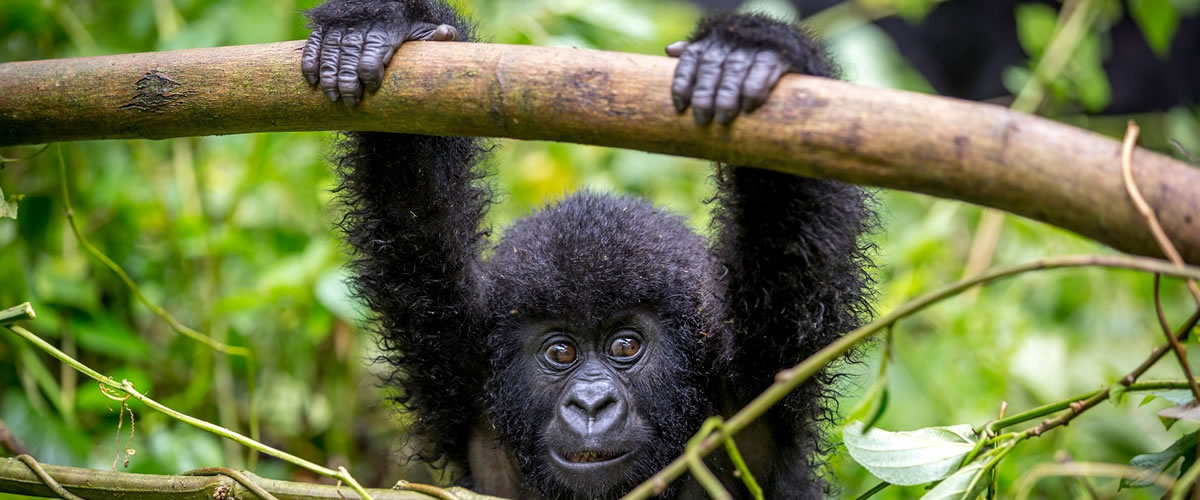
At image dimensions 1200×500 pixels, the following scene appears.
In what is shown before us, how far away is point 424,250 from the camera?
3084 millimetres

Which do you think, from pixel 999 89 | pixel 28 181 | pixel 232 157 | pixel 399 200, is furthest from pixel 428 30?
pixel 999 89

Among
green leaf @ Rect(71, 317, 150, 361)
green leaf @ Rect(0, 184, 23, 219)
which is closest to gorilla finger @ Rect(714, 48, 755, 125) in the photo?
green leaf @ Rect(0, 184, 23, 219)

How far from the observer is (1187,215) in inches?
64.4

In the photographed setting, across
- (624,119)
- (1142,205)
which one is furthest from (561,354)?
(1142,205)

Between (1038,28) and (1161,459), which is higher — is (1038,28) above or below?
below

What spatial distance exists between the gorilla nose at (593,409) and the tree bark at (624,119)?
1.10 metres

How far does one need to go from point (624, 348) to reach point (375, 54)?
1305 mm

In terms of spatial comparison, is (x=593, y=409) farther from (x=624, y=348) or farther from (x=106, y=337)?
(x=106, y=337)

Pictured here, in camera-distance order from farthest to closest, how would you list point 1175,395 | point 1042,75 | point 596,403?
point 1042,75, point 596,403, point 1175,395

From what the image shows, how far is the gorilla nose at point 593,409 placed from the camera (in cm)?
295

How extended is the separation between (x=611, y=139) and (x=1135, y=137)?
931mm

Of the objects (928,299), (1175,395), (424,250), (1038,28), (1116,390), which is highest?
(928,299)

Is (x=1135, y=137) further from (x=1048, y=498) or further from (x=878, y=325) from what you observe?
(x=1048, y=498)

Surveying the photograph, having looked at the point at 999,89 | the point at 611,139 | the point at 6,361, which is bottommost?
the point at 999,89
